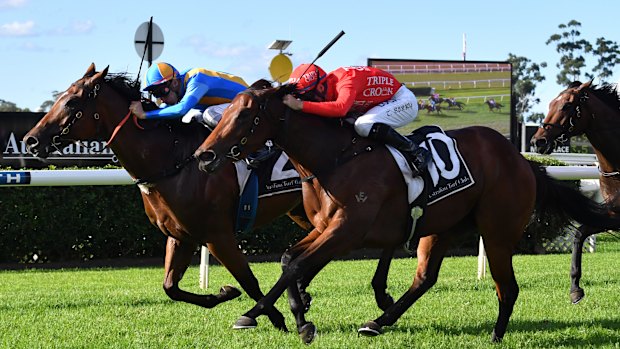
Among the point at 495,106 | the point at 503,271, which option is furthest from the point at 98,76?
the point at 495,106

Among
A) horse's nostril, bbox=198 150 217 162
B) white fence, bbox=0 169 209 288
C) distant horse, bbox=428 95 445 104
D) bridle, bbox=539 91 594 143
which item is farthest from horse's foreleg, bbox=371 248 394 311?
distant horse, bbox=428 95 445 104

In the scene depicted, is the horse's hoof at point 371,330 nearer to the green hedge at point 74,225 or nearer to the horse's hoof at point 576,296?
the horse's hoof at point 576,296

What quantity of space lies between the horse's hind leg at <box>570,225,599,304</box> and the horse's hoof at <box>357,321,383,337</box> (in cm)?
242

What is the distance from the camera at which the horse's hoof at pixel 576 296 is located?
7398mm

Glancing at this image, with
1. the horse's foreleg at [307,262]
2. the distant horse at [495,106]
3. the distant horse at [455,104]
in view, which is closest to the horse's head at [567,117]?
the horse's foreleg at [307,262]

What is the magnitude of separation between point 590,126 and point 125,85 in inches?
166

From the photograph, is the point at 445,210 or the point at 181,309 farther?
the point at 181,309

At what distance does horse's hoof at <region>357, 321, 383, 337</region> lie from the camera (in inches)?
223

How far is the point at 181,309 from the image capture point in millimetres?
7074

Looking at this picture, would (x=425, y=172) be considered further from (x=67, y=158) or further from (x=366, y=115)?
(x=67, y=158)

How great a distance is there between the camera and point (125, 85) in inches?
253

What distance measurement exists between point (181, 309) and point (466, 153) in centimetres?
263

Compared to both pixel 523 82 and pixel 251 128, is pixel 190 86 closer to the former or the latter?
pixel 251 128

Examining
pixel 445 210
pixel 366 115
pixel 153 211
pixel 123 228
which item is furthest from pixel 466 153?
pixel 123 228
